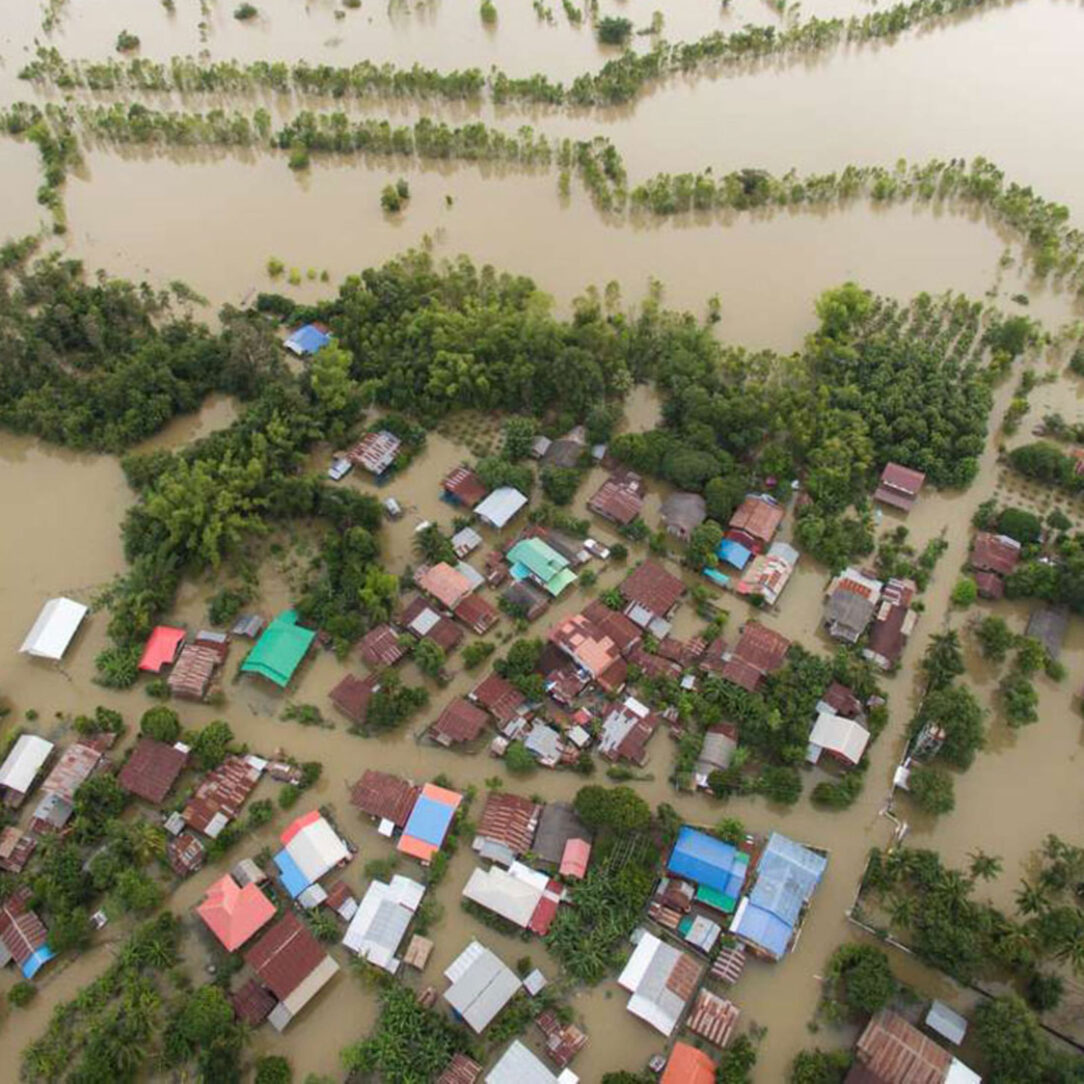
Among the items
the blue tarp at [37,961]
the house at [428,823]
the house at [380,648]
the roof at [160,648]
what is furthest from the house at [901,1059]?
the roof at [160,648]

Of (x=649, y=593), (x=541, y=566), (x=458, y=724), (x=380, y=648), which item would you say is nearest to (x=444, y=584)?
(x=380, y=648)

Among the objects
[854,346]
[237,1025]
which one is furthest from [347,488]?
[854,346]

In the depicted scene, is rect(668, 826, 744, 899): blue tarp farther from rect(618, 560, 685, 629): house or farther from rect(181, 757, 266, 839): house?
rect(181, 757, 266, 839): house

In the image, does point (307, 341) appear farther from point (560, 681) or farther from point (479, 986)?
point (479, 986)

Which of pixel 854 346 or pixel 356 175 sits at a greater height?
pixel 356 175

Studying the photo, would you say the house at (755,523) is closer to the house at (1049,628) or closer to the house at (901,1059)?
the house at (1049,628)

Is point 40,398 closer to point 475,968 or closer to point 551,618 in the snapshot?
point 551,618

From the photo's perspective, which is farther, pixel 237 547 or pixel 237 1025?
pixel 237 547
